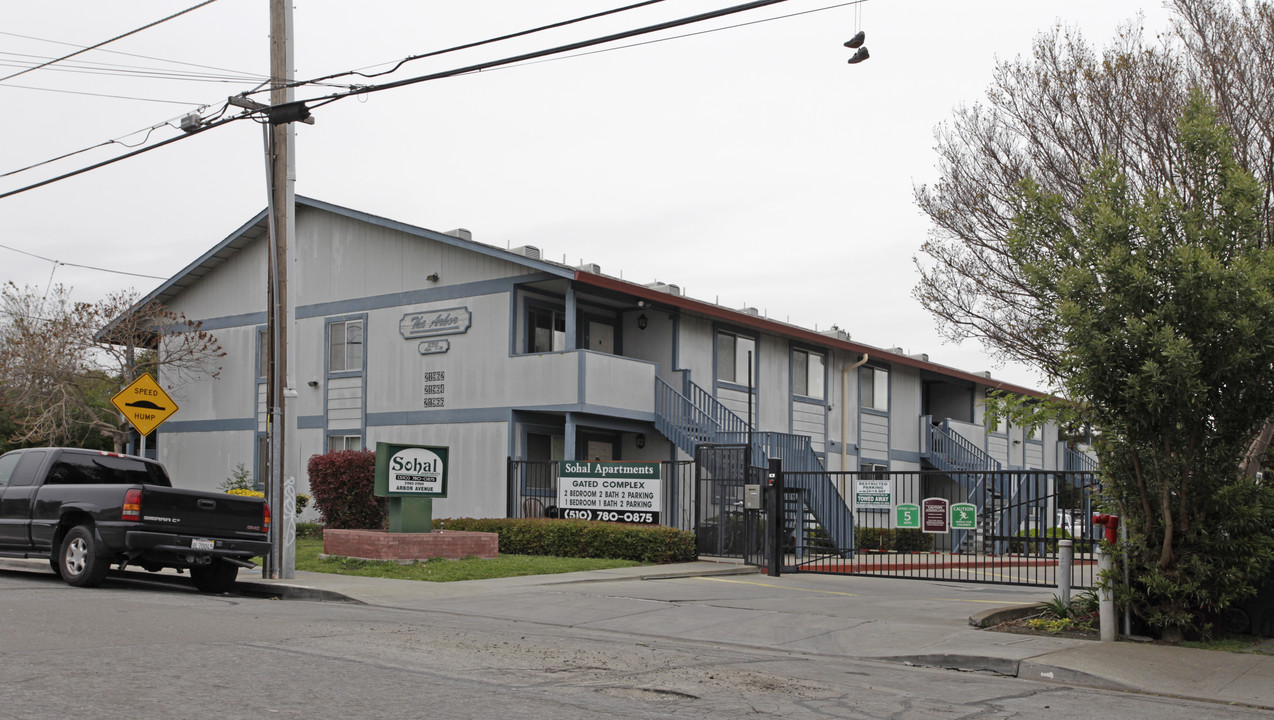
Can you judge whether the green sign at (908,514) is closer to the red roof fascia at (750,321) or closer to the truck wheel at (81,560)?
the red roof fascia at (750,321)

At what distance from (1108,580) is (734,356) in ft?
61.1

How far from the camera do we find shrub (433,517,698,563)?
2073cm

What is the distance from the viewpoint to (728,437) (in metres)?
27.0

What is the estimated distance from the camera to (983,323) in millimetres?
19469

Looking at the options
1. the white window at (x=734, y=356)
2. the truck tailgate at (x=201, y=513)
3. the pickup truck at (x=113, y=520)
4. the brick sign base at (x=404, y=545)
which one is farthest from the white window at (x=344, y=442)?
the truck tailgate at (x=201, y=513)

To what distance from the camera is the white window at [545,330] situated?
87.1 feet

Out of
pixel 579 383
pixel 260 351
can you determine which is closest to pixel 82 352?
pixel 260 351

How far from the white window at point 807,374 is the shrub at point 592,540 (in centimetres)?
1132

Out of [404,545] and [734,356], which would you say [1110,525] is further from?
[734,356]

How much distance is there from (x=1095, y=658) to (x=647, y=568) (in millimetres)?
10062

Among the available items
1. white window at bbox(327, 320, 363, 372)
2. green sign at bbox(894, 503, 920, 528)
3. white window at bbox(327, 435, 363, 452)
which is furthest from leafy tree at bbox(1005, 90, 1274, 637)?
white window at bbox(327, 435, 363, 452)

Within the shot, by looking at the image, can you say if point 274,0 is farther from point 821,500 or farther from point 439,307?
point 821,500

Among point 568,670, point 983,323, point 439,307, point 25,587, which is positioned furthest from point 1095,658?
point 439,307

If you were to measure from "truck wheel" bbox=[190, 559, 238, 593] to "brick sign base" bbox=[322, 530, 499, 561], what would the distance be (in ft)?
10.9
